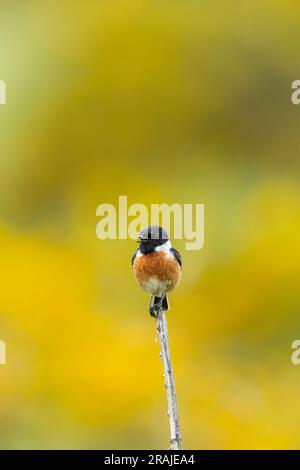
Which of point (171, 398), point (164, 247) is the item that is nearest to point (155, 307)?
point (164, 247)

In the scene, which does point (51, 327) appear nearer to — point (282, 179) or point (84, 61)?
point (282, 179)

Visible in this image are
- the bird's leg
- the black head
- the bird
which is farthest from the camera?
the bird

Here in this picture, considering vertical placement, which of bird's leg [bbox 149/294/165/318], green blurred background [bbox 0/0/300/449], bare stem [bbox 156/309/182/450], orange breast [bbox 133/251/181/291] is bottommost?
bare stem [bbox 156/309/182/450]

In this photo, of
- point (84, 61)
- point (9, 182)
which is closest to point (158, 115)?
point (84, 61)

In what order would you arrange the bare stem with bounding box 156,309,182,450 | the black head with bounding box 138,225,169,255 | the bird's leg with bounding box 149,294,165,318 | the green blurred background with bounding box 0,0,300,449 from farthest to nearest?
the green blurred background with bounding box 0,0,300,449 < the black head with bounding box 138,225,169,255 < the bird's leg with bounding box 149,294,165,318 < the bare stem with bounding box 156,309,182,450

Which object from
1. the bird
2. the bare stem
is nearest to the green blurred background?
the bird

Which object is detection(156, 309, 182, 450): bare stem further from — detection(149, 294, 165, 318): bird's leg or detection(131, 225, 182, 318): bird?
detection(131, 225, 182, 318): bird
